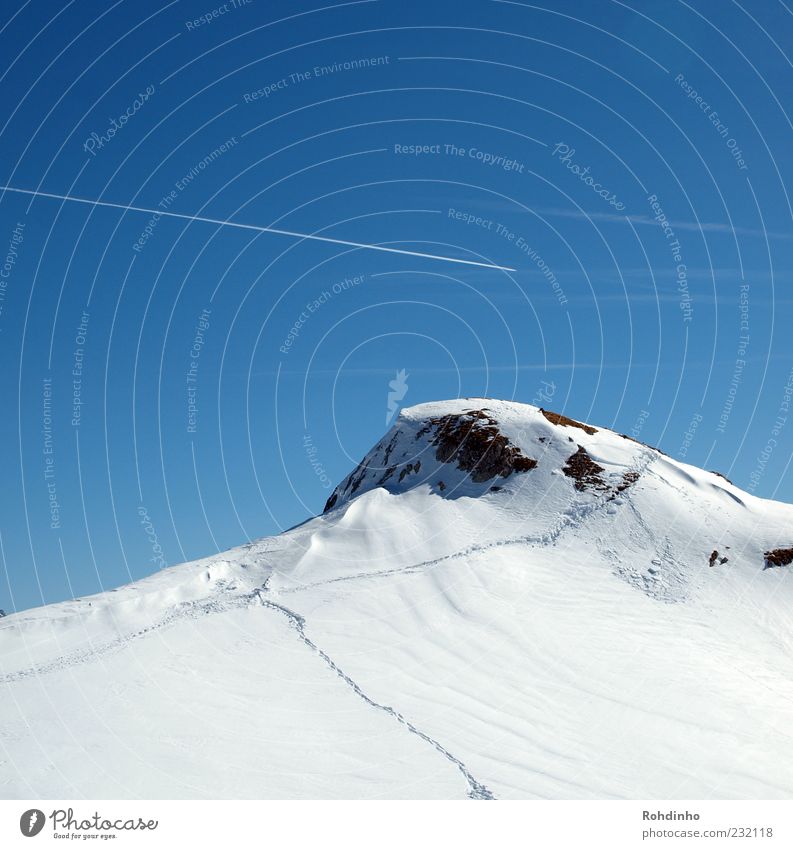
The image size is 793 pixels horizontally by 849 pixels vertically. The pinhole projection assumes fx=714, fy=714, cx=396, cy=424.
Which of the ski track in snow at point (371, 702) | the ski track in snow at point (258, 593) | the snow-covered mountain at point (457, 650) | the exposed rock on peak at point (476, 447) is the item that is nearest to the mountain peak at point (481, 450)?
the exposed rock on peak at point (476, 447)

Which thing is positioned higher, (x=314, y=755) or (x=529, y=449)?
(x=529, y=449)

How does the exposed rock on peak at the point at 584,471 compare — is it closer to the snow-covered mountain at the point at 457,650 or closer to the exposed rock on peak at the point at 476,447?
the snow-covered mountain at the point at 457,650

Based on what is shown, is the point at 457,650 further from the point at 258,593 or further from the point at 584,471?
the point at 584,471

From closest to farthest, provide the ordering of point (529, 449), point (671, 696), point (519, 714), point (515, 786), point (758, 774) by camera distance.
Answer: point (515, 786) → point (758, 774) → point (519, 714) → point (671, 696) → point (529, 449)

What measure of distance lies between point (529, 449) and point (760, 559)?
16263 millimetres

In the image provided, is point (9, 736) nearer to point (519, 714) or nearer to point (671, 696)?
point (519, 714)

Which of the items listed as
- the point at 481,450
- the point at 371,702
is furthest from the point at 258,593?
the point at 481,450

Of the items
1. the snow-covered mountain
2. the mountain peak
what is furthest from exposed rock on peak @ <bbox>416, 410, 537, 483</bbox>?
the snow-covered mountain

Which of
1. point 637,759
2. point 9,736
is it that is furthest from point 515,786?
point 9,736

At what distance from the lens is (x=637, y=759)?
74.9 feet

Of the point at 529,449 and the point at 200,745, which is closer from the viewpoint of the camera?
the point at 200,745

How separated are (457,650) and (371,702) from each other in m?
6.62

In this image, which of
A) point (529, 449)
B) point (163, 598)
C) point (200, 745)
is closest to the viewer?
point (200, 745)

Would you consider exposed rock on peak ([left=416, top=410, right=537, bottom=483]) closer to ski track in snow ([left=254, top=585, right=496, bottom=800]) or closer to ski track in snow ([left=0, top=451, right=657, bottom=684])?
ski track in snow ([left=0, top=451, right=657, bottom=684])
